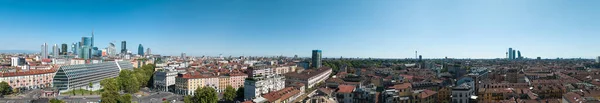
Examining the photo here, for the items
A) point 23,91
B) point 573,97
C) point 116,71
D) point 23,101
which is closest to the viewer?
point 573,97

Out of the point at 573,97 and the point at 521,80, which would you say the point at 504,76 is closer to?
the point at 521,80

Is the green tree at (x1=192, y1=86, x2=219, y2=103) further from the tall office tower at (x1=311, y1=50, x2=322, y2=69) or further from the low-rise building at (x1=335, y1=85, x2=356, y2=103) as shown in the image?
the tall office tower at (x1=311, y1=50, x2=322, y2=69)

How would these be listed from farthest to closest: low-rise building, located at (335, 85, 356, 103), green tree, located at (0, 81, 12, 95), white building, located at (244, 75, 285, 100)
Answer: green tree, located at (0, 81, 12, 95) < white building, located at (244, 75, 285, 100) < low-rise building, located at (335, 85, 356, 103)

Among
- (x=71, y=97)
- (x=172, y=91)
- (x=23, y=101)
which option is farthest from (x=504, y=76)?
(x=23, y=101)

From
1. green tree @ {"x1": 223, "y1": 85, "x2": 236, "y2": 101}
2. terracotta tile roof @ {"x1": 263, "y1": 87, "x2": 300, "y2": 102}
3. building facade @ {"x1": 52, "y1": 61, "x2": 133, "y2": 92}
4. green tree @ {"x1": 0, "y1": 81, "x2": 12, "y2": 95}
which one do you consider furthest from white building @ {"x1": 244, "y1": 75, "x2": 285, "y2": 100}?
green tree @ {"x1": 0, "y1": 81, "x2": 12, "y2": 95}

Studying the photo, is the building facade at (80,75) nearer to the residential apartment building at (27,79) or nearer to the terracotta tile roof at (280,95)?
the residential apartment building at (27,79)

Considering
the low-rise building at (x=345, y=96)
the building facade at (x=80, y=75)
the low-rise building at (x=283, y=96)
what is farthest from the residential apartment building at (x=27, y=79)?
the low-rise building at (x=345, y=96)

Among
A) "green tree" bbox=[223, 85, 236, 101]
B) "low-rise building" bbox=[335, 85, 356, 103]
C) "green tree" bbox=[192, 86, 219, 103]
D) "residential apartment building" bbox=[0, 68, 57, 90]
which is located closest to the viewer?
"low-rise building" bbox=[335, 85, 356, 103]

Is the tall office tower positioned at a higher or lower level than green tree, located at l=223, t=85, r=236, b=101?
higher
